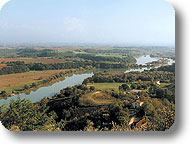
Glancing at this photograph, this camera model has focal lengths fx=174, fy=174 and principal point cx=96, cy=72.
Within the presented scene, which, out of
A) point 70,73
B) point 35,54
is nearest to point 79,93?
point 70,73

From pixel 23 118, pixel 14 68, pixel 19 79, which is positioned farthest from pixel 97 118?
pixel 14 68

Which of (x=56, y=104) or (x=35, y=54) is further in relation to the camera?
(x=35, y=54)

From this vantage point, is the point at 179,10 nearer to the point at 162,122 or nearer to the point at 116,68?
the point at 162,122

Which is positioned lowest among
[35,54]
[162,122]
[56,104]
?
[56,104]

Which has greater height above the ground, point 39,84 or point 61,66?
point 61,66

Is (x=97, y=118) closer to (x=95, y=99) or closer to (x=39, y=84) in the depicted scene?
(x=95, y=99)

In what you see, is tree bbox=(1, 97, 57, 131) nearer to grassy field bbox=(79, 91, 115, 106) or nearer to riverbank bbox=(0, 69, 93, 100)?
grassy field bbox=(79, 91, 115, 106)

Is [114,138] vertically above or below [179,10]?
below
